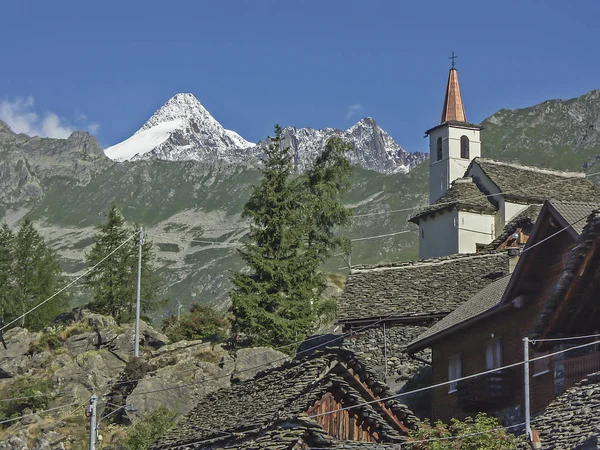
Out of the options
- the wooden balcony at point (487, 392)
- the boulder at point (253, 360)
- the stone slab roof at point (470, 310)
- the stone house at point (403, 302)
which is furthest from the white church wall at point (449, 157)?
the wooden balcony at point (487, 392)

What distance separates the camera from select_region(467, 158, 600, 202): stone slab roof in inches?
2303

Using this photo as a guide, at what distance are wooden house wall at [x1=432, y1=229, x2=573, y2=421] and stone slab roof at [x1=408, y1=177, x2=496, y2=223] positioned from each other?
24.7 m

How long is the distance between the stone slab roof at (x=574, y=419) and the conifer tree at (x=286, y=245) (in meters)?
31.4

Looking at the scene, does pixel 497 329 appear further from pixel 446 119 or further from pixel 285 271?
pixel 446 119

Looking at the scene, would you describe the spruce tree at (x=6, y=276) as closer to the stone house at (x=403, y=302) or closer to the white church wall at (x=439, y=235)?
the white church wall at (x=439, y=235)

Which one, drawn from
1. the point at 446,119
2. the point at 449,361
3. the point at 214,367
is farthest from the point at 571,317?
the point at 446,119

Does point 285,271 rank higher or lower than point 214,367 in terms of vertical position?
higher

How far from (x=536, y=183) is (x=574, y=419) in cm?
4003

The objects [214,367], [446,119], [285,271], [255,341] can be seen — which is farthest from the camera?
[446,119]

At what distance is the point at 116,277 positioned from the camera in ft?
230

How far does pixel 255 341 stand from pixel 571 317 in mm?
29522

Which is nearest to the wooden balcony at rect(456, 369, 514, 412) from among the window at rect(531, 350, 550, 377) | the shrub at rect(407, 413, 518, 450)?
the window at rect(531, 350, 550, 377)

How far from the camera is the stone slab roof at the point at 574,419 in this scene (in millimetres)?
20531

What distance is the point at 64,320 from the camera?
67438mm
